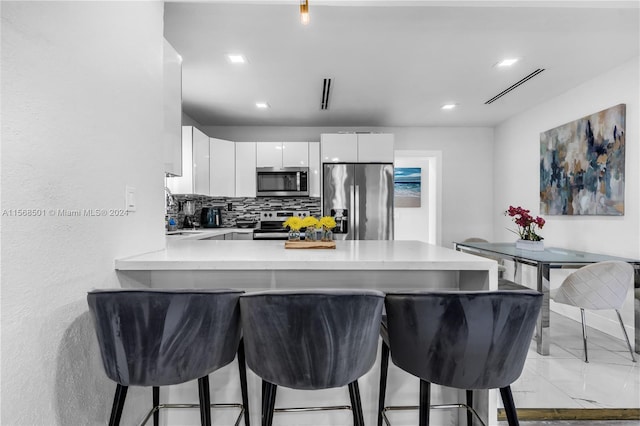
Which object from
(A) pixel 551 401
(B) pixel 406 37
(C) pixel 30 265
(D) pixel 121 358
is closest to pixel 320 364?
(D) pixel 121 358

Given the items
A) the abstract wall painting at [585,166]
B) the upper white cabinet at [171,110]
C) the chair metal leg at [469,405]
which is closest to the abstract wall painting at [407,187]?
the abstract wall painting at [585,166]

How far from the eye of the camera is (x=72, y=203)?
1164 millimetres

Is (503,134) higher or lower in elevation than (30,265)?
higher

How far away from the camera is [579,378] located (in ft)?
7.51

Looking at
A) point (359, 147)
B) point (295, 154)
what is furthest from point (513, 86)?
point (295, 154)

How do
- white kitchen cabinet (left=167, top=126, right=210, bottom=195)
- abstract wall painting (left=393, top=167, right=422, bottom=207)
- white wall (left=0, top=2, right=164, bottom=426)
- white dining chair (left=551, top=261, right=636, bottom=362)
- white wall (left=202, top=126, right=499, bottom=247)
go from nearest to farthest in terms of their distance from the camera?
1. white wall (left=0, top=2, right=164, bottom=426)
2. white dining chair (left=551, top=261, right=636, bottom=362)
3. white kitchen cabinet (left=167, top=126, right=210, bottom=195)
4. white wall (left=202, top=126, right=499, bottom=247)
5. abstract wall painting (left=393, top=167, right=422, bottom=207)

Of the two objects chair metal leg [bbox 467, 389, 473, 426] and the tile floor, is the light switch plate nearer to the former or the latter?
chair metal leg [bbox 467, 389, 473, 426]

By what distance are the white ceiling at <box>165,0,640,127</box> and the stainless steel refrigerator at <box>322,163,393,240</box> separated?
0.85m

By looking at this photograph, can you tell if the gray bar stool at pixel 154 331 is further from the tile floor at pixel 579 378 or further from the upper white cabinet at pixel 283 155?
the upper white cabinet at pixel 283 155

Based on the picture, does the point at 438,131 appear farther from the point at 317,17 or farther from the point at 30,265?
the point at 30,265

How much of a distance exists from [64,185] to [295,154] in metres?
3.83

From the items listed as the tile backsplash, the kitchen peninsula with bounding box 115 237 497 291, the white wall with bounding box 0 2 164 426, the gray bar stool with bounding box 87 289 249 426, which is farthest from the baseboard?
the tile backsplash

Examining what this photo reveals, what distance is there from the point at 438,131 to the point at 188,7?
4140mm

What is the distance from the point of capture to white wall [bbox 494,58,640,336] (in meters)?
2.96
